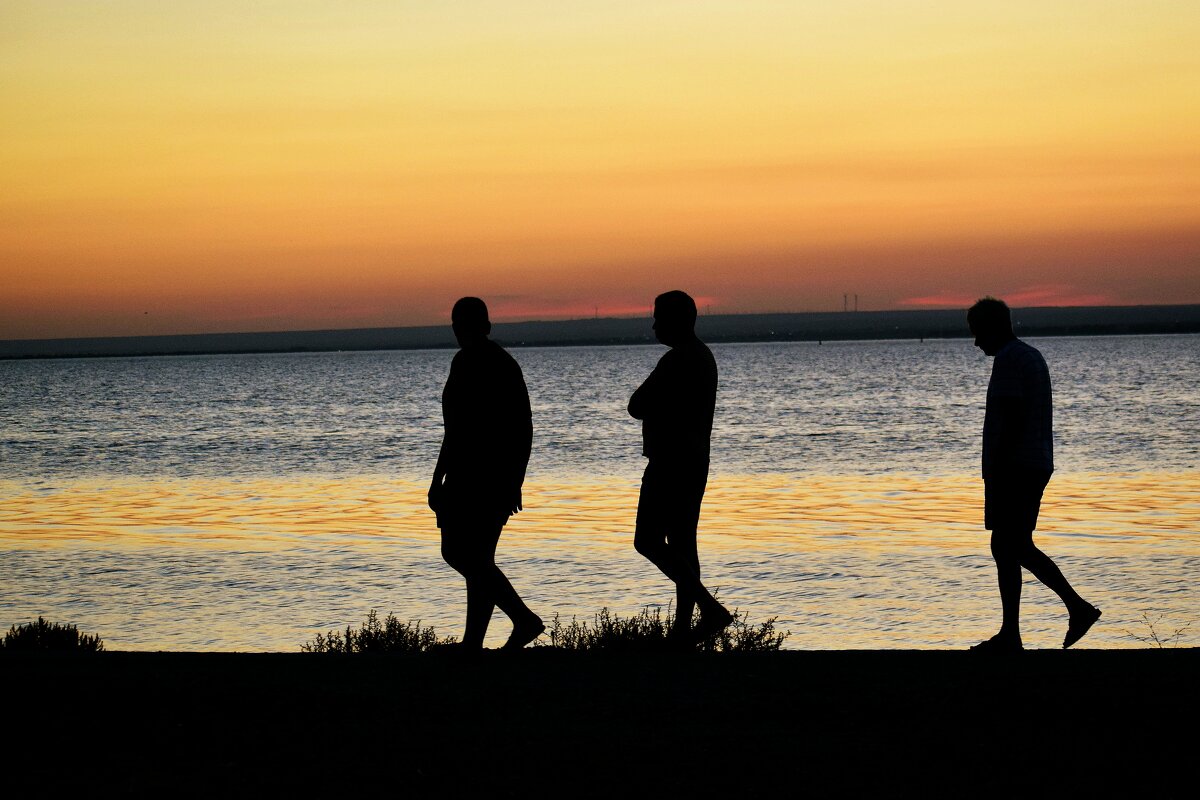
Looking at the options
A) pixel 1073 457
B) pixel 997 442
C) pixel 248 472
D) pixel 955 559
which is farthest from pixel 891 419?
pixel 997 442

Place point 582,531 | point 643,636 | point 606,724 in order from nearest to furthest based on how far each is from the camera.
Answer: point 606,724, point 643,636, point 582,531

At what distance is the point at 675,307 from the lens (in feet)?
24.0

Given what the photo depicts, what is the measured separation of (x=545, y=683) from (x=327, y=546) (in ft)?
41.3

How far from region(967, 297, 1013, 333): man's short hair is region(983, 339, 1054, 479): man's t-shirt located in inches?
7.6

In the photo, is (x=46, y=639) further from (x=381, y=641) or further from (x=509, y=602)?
(x=509, y=602)

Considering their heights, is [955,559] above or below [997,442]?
below

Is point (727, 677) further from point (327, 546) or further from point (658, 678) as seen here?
point (327, 546)

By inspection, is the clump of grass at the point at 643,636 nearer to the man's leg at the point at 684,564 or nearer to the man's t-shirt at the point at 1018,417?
the man's leg at the point at 684,564

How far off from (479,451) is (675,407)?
108 centimetres

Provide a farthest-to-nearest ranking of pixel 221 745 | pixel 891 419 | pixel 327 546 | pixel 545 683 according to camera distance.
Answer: pixel 891 419 < pixel 327 546 < pixel 545 683 < pixel 221 745

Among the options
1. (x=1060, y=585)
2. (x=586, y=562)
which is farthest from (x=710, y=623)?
(x=586, y=562)

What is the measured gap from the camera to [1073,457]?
34312mm

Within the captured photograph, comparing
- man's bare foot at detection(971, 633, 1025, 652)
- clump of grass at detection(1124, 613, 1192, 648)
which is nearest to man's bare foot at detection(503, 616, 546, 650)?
man's bare foot at detection(971, 633, 1025, 652)

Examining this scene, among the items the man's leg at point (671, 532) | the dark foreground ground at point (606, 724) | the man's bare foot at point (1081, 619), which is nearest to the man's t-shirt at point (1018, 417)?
the man's bare foot at point (1081, 619)
